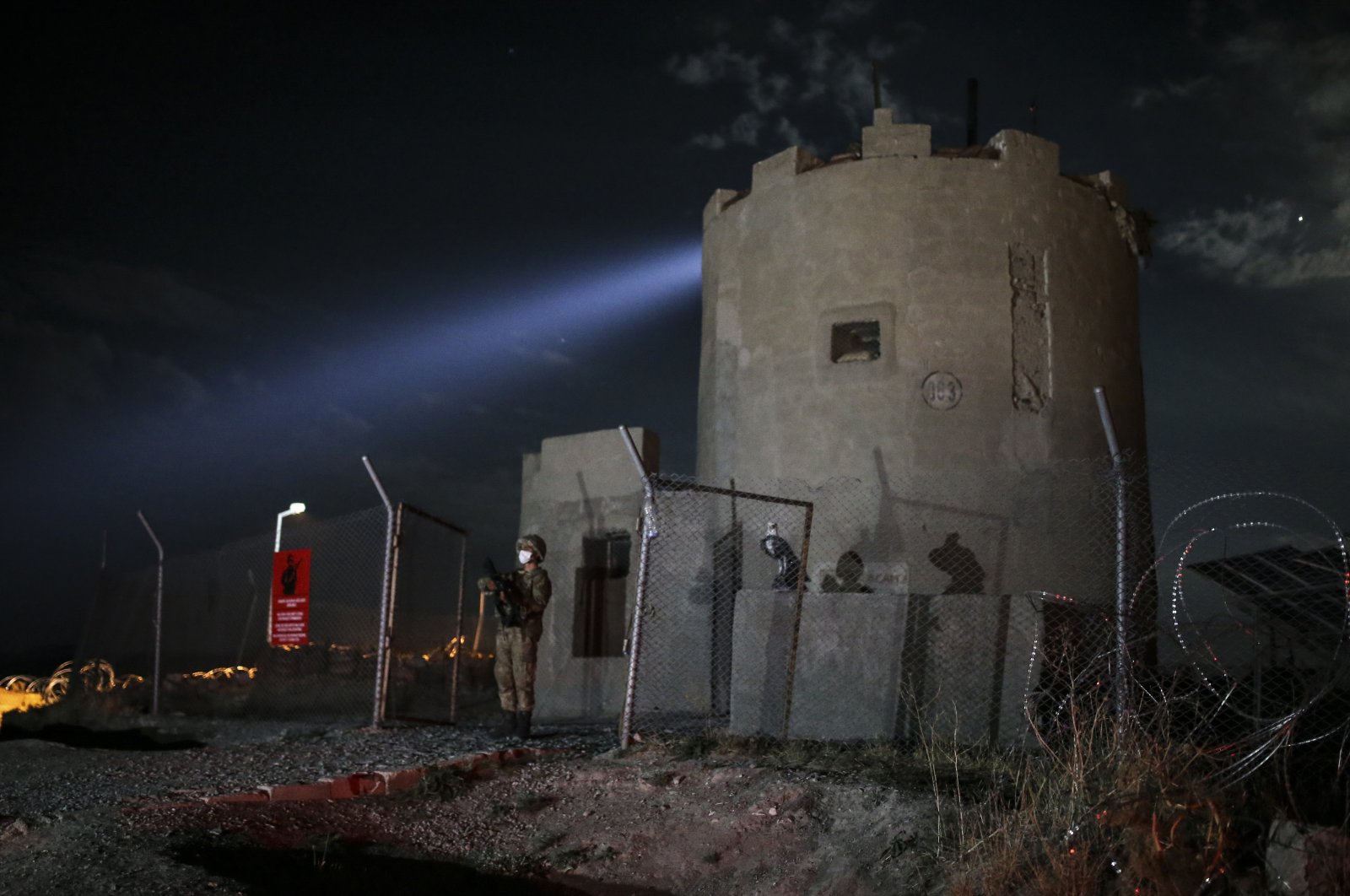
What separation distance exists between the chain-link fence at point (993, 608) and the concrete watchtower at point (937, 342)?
0.07 meters

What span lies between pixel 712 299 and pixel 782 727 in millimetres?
6896

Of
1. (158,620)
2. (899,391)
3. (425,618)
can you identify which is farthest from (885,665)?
(425,618)

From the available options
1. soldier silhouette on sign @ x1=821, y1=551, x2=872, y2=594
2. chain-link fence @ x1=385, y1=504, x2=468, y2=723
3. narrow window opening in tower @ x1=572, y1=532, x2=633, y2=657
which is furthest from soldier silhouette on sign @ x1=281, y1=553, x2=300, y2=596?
soldier silhouette on sign @ x1=821, y1=551, x2=872, y2=594

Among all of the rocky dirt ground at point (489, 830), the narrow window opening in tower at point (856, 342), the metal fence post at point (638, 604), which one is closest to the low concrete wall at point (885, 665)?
the metal fence post at point (638, 604)

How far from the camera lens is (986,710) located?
25.8 feet

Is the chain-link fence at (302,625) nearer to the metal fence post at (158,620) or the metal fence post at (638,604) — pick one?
the metal fence post at (158,620)

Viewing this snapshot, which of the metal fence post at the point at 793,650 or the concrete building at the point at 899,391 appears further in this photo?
the concrete building at the point at 899,391

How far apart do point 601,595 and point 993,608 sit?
6.56 meters

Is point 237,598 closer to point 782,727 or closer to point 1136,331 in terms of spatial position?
point 782,727

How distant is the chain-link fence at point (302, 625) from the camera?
1110 centimetres

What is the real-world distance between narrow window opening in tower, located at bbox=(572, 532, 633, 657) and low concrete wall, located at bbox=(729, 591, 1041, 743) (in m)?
4.71

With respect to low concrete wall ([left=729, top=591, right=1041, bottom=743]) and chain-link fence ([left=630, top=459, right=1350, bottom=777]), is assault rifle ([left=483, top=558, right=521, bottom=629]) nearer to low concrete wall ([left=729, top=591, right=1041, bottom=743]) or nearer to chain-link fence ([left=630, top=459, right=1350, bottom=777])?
chain-link fence ([left=630, top=459, right=1350, bottom=777])

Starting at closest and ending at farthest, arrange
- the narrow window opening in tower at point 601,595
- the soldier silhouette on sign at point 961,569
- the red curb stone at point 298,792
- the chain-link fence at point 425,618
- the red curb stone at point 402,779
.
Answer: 1. the red curb stone at point 298,792
2. the red curb stone at point 402,779
3. the chain-link fence at point 425,618
4. the soldier silhouette on sign at point 961,569
5. the narrow window opening in tower at point 601,595

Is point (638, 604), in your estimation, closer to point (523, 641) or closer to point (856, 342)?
point (523, 641)
